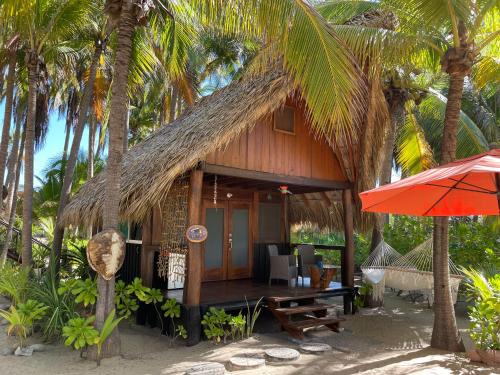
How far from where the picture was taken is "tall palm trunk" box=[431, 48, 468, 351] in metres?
5.40

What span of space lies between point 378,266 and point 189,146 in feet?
15.7

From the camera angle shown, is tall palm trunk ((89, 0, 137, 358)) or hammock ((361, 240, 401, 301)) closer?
tall palm trunk ((89, 0, 137, 358))

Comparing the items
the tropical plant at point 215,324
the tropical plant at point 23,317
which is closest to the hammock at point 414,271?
the tropical plant at point 215,324

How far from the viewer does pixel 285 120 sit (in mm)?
7289

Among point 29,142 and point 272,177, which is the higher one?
point 29,142

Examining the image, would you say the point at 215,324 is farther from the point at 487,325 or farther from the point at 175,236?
the point at 487,325

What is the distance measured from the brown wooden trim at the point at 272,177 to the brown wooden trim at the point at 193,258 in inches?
10.4

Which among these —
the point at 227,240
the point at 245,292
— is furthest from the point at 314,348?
the point at 227,240

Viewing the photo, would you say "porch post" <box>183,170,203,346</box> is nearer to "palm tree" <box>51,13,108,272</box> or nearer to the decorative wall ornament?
the decorative wall ornament

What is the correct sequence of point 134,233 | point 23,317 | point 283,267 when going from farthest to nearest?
1. point 134,233
2. point 283,267
3. point 23,317

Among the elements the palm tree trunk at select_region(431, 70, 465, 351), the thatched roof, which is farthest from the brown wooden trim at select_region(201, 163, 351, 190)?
the palm tree trunk at select_region(431, 70, 465, 351)

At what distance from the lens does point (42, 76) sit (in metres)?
7.92

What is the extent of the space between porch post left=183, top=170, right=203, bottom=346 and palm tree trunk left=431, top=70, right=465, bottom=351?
3.20 m

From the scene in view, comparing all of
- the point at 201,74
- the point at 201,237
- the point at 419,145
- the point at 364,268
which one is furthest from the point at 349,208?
the point at 201,74
